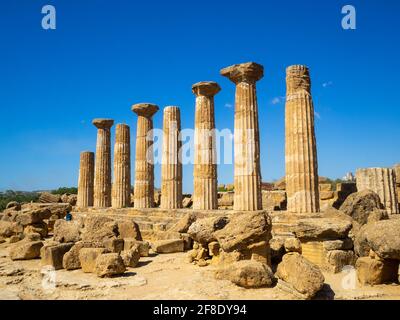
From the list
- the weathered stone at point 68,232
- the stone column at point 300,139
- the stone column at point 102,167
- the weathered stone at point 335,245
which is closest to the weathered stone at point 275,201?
the stone column at point 300,139

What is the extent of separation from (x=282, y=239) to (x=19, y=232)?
46.7 feet

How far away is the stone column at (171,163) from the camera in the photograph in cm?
1944

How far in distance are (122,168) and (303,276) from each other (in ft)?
63.0

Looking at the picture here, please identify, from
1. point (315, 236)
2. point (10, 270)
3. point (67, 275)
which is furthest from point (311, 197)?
point (10, 270)

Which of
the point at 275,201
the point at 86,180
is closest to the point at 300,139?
the point at 275,201

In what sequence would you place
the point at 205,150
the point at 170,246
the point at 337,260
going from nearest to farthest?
the point at 337,260, the point at 170,246, the point at 205,150

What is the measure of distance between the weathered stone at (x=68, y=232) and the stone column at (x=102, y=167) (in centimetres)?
1286

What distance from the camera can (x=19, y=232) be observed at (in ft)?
58.5

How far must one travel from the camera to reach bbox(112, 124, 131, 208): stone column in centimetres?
2392

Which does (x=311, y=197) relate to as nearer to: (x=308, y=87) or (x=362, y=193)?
(x=362, y=193)

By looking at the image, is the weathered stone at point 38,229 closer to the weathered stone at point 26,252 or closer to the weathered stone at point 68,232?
the weathered stone at point 68,232

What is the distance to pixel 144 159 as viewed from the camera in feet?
72.9

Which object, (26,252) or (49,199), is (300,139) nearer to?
(26,252)

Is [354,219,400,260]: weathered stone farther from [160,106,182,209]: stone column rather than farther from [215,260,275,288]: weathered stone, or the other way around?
[160,106,182,209]: stone column
